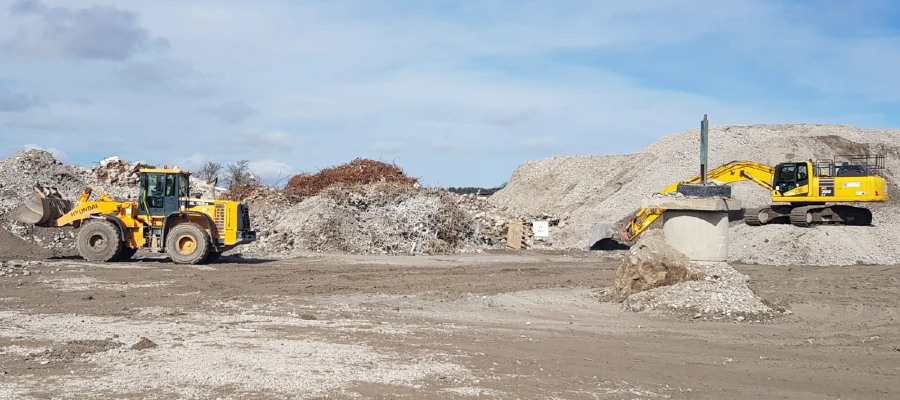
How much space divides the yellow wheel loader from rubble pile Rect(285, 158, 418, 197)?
29.0 feet

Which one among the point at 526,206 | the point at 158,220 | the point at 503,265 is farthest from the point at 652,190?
the point at 158,220

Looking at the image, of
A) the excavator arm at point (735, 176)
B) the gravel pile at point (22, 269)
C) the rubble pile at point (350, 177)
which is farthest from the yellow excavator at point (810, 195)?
the gravel pile at point (22, 269)

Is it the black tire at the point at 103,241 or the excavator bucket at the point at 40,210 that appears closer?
the black tire at the point at 103,241

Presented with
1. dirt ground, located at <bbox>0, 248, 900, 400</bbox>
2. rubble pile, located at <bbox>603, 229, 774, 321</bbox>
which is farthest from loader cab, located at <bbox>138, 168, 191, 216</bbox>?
rubble pile, located at <bbox>603, 229, 774, 321</bbox>

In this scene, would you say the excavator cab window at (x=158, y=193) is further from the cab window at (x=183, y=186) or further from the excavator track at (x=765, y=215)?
the excavator track at (x=765, y=215)

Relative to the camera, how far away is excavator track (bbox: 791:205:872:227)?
2614cm

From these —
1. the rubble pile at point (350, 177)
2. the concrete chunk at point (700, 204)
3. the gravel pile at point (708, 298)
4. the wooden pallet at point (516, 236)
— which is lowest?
the gravel pile at point (708, 298)

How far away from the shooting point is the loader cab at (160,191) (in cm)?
1998

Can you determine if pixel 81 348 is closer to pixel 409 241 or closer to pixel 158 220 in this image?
pixel 158 220

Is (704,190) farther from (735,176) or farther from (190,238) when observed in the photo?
(735,176)

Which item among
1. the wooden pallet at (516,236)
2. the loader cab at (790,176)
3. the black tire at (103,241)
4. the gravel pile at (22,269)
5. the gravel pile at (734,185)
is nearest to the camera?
the gravel pile at (22,269)

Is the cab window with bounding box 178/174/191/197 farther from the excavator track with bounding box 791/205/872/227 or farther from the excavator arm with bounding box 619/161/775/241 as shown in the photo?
the excavator track with bounding box 791/205/872/227

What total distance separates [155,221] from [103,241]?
1.38m

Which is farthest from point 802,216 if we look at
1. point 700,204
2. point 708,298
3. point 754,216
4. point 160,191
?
point 160,191
